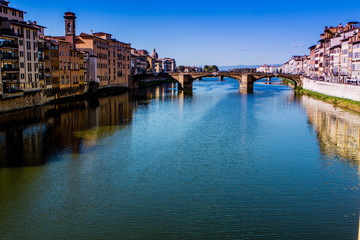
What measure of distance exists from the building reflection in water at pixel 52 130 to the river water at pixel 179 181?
116mm

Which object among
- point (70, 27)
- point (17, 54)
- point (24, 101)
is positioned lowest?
point (24, 101)

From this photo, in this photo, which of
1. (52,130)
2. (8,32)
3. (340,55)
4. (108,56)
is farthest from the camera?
(108,56)

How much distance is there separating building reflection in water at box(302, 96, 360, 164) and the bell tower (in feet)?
124

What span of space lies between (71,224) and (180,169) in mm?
7380

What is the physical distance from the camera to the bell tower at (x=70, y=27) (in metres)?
57.2

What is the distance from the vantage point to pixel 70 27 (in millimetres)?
57750

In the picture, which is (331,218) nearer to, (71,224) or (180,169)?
(180,169)

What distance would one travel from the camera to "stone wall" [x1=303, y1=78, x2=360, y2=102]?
42.1 m

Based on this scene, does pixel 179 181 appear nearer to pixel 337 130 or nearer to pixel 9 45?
pixel 337 130

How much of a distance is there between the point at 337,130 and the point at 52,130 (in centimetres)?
2356

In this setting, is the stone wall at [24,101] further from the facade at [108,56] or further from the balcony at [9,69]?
the facade at [108,56]

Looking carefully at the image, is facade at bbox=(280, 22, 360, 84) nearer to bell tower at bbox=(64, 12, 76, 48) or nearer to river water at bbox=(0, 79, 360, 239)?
river water at bbox=(0, 79, 360, 239)

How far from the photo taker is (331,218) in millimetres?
13281

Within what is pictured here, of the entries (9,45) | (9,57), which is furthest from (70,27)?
(9,57)
